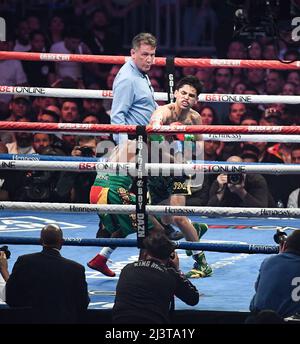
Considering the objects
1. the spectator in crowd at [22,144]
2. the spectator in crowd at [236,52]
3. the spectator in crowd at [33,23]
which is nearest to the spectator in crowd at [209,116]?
the spectator in crowd at [236,52]

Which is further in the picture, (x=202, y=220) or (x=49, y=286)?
(x=202, y=220)

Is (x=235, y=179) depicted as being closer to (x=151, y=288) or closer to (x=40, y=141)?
(x=40, y=141)

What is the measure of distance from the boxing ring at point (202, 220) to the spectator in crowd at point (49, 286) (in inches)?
8.0

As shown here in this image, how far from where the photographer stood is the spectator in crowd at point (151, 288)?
546 centimetres

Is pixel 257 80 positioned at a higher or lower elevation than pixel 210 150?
higher

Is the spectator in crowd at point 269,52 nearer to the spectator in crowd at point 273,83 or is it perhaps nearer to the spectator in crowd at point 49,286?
the spectator in crowd at point 273,83

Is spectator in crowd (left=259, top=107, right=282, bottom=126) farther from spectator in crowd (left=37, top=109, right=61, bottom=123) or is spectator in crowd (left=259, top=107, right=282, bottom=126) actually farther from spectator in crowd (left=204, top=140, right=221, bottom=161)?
spectator in crowd (left=37, top=109, right=61, bottom=123)

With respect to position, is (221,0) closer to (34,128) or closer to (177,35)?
(177,35)

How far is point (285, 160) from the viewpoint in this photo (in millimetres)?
9109

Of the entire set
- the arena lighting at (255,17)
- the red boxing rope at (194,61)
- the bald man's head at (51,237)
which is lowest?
the bald man's head at (51,237)

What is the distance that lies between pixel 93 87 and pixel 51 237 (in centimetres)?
546

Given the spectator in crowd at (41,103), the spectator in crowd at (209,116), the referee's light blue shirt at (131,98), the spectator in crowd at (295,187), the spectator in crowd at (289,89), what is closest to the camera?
the referee's light blue shirt at (131,98)

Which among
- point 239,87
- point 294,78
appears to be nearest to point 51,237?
point 239,87

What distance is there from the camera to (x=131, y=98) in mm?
6672
